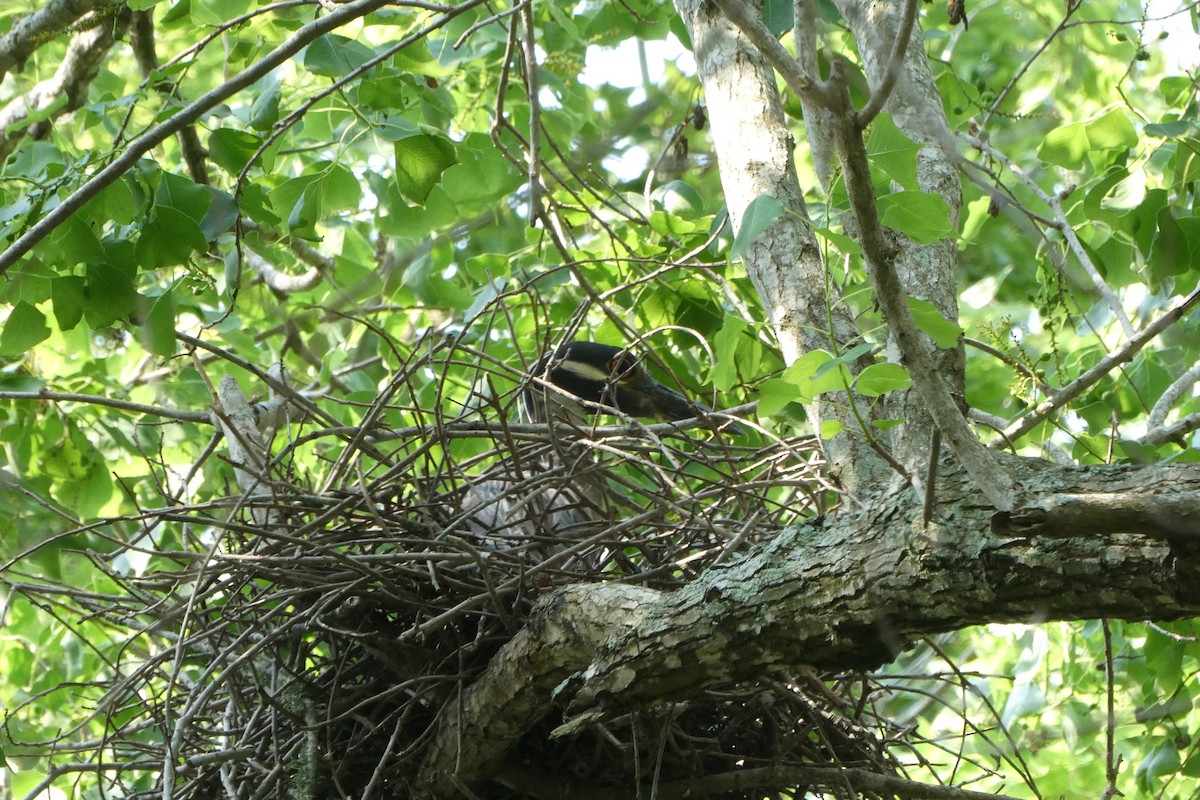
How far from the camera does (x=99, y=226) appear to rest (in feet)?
6.90

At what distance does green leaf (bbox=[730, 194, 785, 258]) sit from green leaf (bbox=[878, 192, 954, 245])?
0.44ft

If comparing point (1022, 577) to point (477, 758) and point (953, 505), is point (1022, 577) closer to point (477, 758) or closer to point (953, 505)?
point (953, 505)

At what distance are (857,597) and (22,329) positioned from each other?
1.73 m

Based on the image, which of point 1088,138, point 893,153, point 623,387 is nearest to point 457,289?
point 623,387

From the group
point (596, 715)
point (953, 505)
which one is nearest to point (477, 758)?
point (596, 715)

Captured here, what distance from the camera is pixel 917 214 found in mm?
1320

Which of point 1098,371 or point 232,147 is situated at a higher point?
point 232,147

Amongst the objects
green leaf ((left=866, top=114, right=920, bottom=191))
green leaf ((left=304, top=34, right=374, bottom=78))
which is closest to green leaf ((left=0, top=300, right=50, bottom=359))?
green leaf ((left=304, top=34, right=374, bottom=78))

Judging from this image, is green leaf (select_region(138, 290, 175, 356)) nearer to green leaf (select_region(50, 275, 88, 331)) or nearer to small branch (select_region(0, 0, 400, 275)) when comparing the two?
green leaf (select_region(50, 275, 88, 331))

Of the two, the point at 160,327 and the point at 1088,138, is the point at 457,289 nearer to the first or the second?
the point at 160,327

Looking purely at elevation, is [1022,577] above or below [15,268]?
below

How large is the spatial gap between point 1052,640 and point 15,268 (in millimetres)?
3410

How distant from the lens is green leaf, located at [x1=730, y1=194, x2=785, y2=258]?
1291mm

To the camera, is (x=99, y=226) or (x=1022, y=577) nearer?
(x=1022, y=577)
